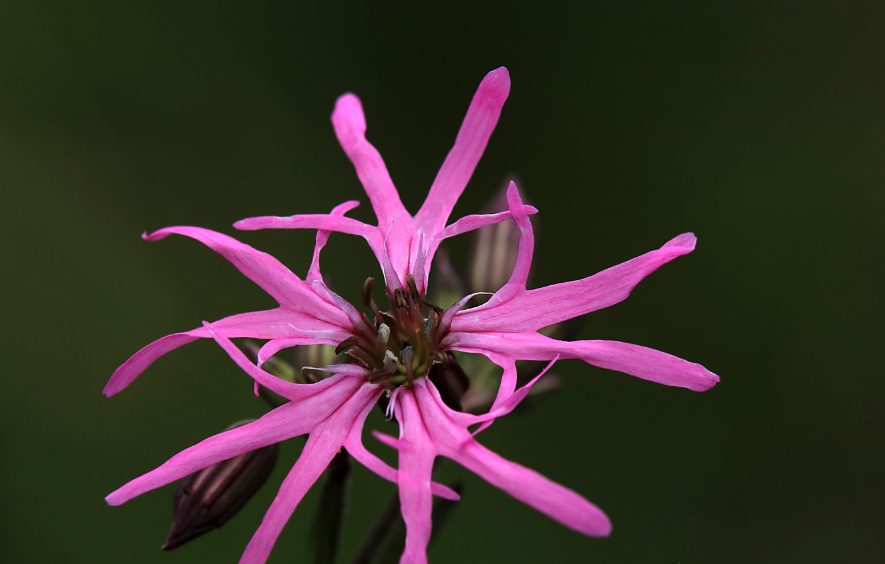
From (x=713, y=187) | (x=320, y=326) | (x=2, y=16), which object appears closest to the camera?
(x=320, y=326)

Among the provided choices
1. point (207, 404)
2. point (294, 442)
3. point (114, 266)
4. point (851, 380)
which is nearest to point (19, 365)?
point (114, 266)

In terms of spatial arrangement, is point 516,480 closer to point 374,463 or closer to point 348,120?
point 374,463

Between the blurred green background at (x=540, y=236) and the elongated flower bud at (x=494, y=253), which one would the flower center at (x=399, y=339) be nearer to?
the elongated flower bud at (x=494, y=253)

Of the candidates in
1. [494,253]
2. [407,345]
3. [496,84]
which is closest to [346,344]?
[407,345]

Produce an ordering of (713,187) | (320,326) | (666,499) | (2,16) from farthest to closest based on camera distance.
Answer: (713,187) < (2,16) < (666,499) < (320,326)

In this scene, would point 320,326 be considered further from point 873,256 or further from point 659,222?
point 873,256
